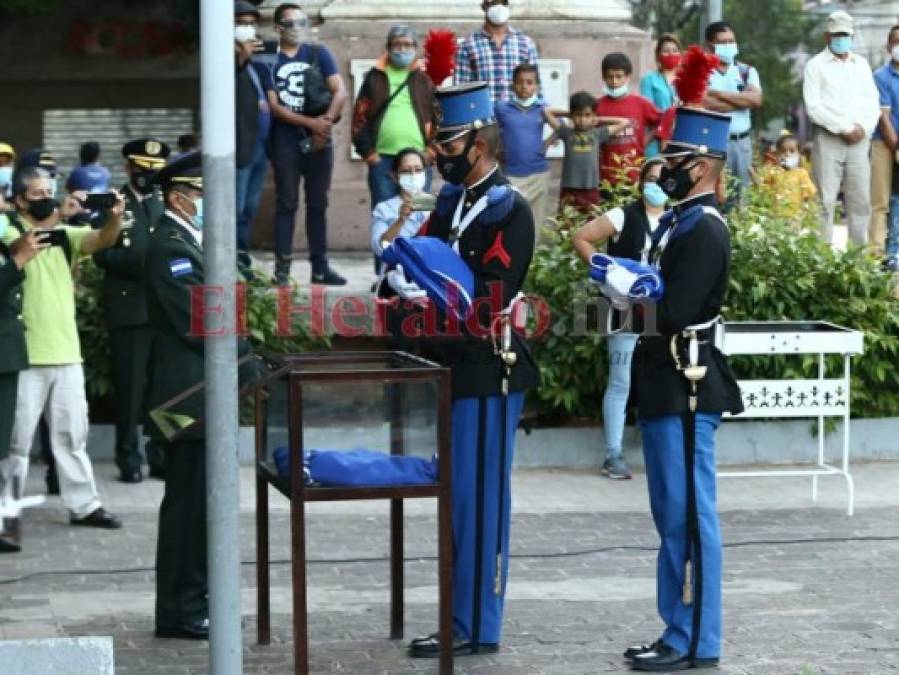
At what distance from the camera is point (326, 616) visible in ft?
29.1

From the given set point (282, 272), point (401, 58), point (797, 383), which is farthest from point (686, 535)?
point (401, 58)

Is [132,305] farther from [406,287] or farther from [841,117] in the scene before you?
[841,117]

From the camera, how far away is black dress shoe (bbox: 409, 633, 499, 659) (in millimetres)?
8211

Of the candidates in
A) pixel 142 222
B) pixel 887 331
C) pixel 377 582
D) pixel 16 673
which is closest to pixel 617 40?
pixel 887 331

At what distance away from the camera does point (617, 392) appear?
11.9 meters

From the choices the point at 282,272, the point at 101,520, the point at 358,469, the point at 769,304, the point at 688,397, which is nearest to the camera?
the point at 358,469

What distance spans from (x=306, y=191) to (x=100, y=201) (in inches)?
154

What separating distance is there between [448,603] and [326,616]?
1.15 m

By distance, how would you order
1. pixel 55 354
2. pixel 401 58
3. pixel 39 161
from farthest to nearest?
pixel 401 58
pixel 39 161
pixel 55 354

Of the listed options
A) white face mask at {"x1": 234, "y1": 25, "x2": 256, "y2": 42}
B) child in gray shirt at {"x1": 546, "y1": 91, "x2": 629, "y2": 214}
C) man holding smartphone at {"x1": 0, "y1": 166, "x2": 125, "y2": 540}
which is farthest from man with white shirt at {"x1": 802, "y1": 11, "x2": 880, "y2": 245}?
man holding smartphone at {"x1": 0, "y1": 166, "x2": 125, "y2": 540}

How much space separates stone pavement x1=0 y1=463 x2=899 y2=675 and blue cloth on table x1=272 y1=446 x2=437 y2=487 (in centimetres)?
79

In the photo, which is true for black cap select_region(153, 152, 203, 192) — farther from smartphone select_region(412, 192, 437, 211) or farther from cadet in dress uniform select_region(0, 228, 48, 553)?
smartphone select_region(412, 192, 437, 211)

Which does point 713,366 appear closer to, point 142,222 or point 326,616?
point 326,616

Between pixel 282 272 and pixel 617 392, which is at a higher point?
pixel 282 272
